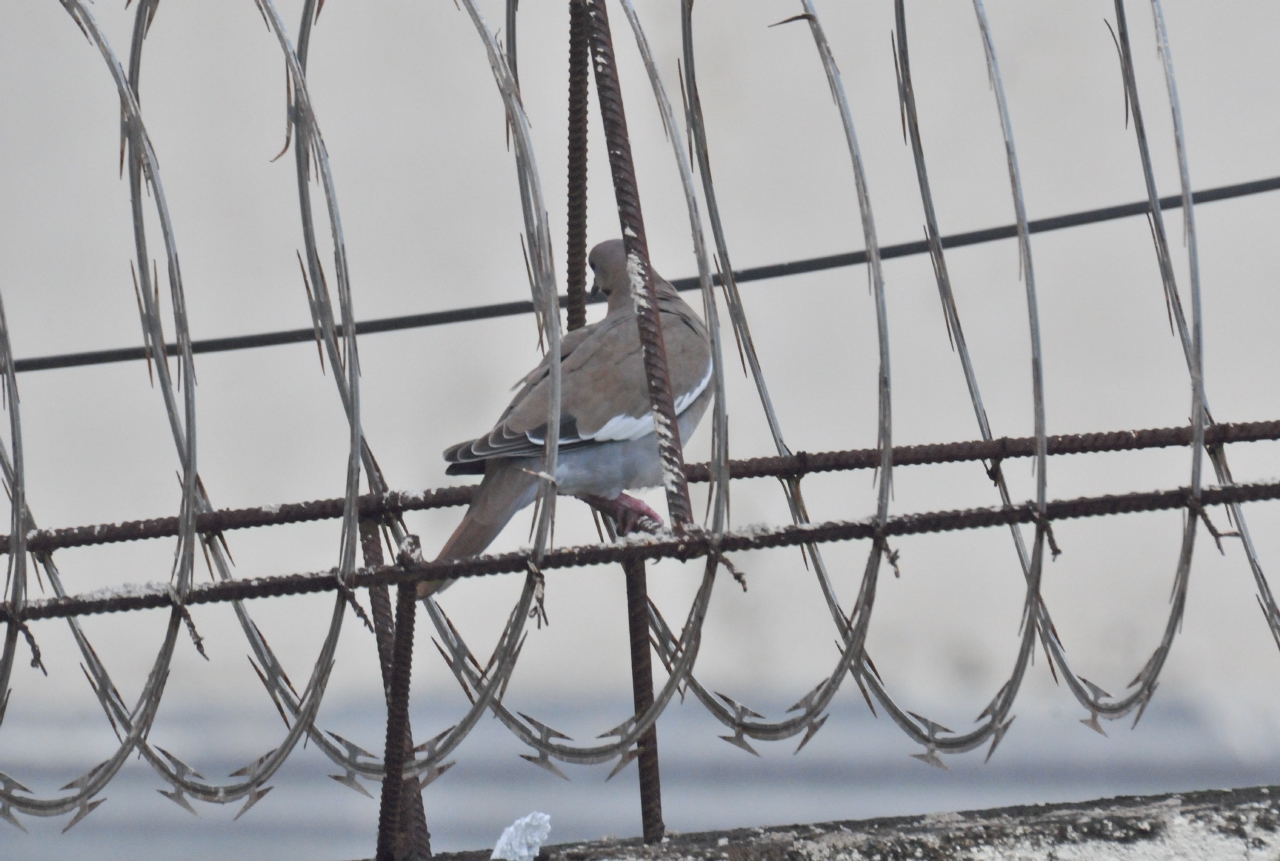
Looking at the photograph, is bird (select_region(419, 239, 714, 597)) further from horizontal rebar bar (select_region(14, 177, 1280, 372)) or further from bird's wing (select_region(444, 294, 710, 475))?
horizontal rebar bar (select_region(14, 177, 1280, 372))

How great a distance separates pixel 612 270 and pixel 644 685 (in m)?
1.19

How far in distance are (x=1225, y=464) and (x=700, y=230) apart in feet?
2.25

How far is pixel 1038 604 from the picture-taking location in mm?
1143

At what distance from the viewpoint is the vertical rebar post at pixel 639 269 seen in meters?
1.16

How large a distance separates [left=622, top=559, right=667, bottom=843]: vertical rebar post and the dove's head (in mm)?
1066

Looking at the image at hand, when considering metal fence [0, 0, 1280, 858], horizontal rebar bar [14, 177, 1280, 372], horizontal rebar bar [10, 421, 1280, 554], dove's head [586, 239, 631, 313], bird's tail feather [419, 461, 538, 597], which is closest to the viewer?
metal fence [0, 0, 1280, 858]

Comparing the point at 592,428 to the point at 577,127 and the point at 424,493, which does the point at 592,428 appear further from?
the point at 577,127

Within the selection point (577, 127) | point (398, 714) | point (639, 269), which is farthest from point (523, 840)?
point (577, 127)

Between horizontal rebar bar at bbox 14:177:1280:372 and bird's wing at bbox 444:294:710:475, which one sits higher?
horizontal rebar bar at bbox 14:177:1280:372

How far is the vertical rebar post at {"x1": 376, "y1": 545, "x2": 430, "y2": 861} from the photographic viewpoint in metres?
1.11

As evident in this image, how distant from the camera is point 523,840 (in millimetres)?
1211

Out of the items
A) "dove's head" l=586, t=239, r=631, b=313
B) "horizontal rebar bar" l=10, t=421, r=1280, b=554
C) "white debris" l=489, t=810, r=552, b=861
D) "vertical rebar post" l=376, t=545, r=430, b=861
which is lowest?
"white debris" l=489, t=810, r=552, b=861

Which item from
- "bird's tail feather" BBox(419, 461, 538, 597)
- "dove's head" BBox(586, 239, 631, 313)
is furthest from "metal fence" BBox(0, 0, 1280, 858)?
"dove's head" BBox(586, 239, 631, 313)

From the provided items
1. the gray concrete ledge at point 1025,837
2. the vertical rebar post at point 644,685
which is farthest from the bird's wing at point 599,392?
the gray concrete ledge at point 1025,837
